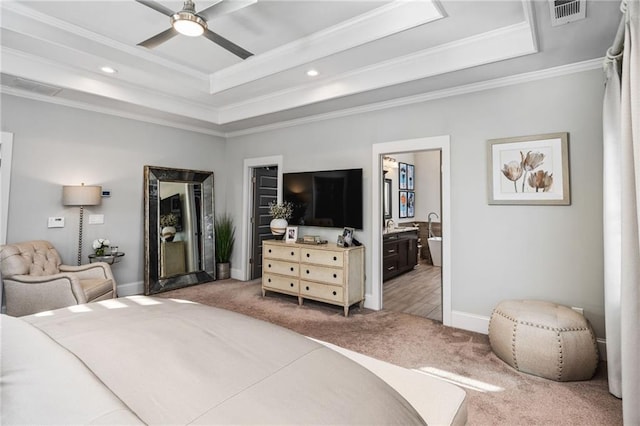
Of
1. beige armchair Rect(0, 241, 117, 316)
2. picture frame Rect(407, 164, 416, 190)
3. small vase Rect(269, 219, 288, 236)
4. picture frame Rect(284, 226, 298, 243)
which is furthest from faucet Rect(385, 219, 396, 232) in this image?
beige armchair Rect(0, 241, 117, 316)

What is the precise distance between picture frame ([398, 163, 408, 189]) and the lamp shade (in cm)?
549

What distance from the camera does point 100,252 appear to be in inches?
156

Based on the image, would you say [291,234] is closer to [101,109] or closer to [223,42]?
[223,42]

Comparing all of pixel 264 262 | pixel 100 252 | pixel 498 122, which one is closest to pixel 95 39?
pixel 100 252

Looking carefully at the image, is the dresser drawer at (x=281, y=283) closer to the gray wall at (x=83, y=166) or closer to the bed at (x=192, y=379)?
the gray wall at (x=83, y=166)

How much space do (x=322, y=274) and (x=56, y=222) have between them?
3.25 meters

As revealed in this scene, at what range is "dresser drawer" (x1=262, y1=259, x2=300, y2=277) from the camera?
13.4ft

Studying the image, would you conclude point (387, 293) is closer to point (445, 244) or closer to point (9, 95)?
point (445, 244)

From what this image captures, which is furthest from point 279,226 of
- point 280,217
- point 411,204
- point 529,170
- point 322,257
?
point 411,204

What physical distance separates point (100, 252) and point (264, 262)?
6.62ft

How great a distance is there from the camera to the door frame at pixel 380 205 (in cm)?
345

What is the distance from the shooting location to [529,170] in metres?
3.03

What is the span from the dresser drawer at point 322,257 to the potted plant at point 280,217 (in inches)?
25.1

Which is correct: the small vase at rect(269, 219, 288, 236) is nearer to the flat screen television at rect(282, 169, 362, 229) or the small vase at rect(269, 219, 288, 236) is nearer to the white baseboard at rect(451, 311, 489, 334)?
the flat screen television at rect(282, 169, 362, 229)
